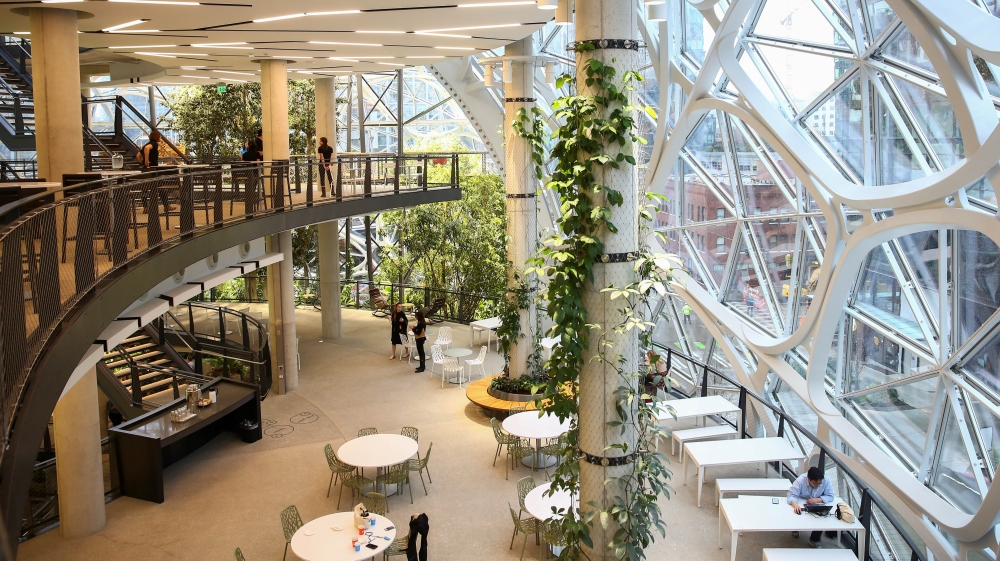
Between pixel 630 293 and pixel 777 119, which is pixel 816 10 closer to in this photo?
pixel 777 119

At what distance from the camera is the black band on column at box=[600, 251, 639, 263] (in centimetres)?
758

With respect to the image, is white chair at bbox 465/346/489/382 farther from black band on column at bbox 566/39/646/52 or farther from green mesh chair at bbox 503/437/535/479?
black band on column at bbox 566/39/646/52

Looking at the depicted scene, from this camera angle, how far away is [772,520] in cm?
1015

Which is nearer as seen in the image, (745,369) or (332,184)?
(745,369)

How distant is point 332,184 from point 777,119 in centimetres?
977

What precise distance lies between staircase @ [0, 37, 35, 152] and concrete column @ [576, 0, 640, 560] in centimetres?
1660

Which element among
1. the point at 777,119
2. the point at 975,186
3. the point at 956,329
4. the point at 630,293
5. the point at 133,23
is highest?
the point at 133,23

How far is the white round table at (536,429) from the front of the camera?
13.8 metres

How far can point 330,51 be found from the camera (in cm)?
1634

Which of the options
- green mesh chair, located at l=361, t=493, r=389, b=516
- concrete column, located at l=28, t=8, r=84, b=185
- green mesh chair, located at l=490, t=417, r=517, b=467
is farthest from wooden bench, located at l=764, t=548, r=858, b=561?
concrete column, located at l=28, t=8, r=84, b=185

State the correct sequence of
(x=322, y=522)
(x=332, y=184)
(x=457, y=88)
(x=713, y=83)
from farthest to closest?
(x=457, y=88), (x=332, y=184), (x=713, y=83), (x=322, y=522)

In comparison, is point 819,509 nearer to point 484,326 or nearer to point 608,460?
point 608,460

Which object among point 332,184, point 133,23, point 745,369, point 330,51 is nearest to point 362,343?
point 332,184

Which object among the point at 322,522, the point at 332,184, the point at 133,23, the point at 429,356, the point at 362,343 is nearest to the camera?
the point at 322,522
